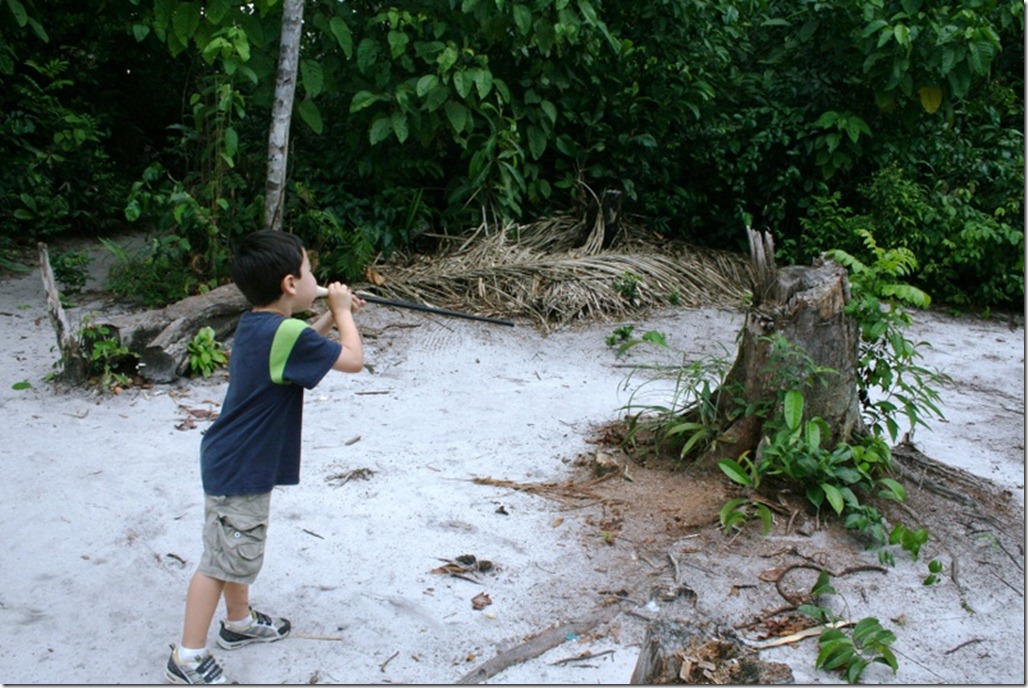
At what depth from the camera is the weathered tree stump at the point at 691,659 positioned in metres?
2.45

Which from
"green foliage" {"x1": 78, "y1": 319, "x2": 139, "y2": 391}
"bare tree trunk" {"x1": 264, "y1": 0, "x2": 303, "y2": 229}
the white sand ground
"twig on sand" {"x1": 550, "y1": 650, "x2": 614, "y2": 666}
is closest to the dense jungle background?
"bare tree trunk" {"x1": 264, "y1": 0, "x2": 303, "y2": 229}

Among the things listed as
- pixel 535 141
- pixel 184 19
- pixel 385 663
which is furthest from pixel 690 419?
pixel 184 19

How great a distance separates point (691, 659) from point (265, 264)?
160cm

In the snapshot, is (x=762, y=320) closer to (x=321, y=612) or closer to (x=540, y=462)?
(x=540, y=462)

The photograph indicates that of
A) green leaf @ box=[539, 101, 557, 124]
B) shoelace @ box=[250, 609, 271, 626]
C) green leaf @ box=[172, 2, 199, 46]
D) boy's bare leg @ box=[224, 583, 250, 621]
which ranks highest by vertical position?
green leaf @ box=[172, 2, 199, 46]

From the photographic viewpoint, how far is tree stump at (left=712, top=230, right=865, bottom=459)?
407cm

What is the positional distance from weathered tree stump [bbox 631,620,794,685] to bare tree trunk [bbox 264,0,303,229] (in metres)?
4.77

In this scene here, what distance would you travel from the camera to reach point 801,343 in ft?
13.4

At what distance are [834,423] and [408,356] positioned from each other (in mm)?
2781

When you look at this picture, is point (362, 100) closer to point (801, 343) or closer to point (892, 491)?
point (801, 343)

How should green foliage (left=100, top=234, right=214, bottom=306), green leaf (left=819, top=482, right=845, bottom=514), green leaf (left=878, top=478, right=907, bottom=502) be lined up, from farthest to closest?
green foliage (left=100, top=234, right=214, bottom=306) → green leaf (left=878, top=478, right=907, bottom=502) → green leaf (left=819, top=482, right=845, bottom=514)

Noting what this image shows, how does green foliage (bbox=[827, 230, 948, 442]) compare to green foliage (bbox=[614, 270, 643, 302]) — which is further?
green foliage (bbox=[614, 270, 643, 302])

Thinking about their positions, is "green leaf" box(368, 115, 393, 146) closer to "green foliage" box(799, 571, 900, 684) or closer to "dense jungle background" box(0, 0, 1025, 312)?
"dense jungle background" box(0, 0, 1025, 312)

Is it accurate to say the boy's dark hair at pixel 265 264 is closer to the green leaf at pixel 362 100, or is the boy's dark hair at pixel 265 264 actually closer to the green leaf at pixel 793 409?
the green leaf at pixel 793 409
